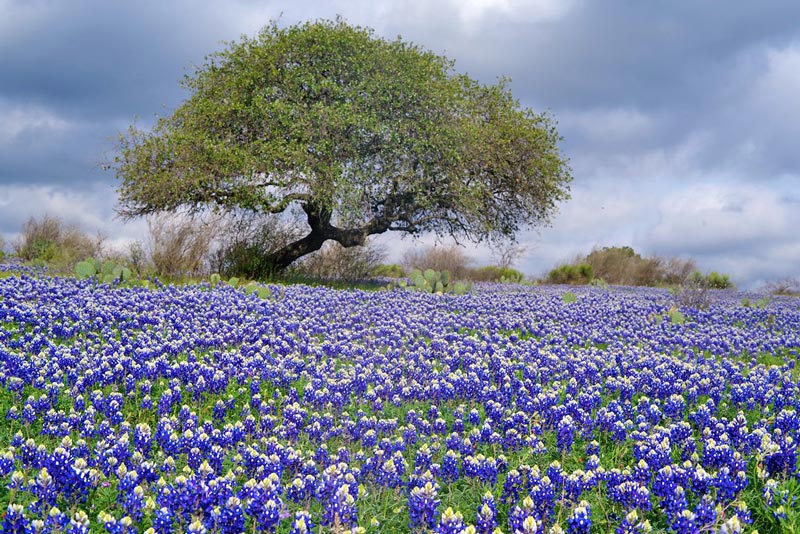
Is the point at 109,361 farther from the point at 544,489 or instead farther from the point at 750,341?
the point at 750,341

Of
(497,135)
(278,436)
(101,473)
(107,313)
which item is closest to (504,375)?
(278,436)

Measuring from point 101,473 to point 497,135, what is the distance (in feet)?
75.4

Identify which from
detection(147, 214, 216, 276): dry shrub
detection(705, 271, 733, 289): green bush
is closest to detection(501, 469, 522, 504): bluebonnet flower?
detection(147, 214, 216, 276): dry shrub

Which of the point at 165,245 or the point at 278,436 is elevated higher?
the point at 165,245

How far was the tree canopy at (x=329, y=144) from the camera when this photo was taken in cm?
2158

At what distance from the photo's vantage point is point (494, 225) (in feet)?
88.6

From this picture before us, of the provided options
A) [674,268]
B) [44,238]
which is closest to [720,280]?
[674,268]

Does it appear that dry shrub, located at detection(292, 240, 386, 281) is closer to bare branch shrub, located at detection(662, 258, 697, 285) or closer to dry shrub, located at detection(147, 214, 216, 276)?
dry shrub, located at detection(147, 214, 216, 276)

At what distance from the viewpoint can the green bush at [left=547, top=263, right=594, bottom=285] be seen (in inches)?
1474

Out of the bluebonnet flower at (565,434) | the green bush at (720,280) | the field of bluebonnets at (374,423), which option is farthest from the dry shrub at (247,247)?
the green bush at (720,280)

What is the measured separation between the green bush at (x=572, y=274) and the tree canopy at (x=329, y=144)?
1280 centimetres

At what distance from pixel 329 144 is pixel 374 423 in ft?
56.8

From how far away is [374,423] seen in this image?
5.62m

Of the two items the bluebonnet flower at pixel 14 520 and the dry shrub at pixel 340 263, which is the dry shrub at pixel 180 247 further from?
the bluebonnet flower at pixel 14 520
